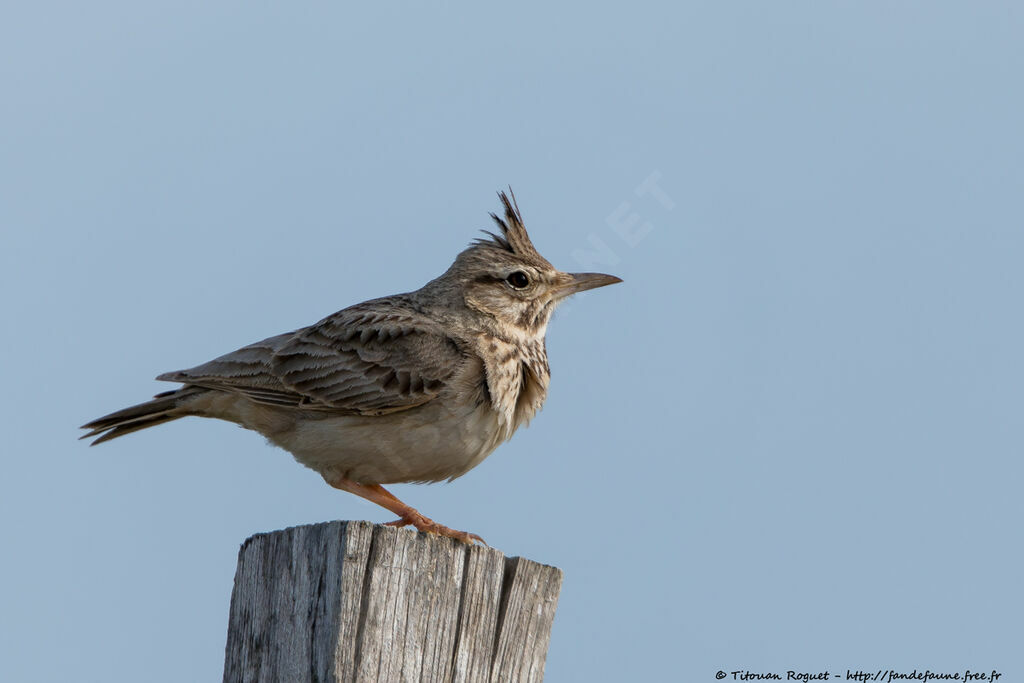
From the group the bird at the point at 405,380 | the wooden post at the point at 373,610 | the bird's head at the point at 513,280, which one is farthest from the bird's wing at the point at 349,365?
the wooden post at the point at 373,610

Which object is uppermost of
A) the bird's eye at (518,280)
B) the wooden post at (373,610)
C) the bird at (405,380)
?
the bird's eye at (518,280)

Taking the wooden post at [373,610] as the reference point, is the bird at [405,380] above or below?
above

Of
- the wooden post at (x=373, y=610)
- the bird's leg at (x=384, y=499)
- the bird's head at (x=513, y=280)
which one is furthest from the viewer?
the bird's head at (x=513, y=280)

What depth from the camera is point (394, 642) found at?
448 cm

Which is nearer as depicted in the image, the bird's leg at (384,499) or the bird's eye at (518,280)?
the bird's leg at (384,499)

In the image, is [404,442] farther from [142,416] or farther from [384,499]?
[142,416]

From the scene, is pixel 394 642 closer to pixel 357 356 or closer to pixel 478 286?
pixel 357 356

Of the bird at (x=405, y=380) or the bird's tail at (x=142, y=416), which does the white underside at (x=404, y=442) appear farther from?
the bird's tail at (x=142, y=416)

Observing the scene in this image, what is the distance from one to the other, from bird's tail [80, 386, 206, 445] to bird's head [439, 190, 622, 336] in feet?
7.70

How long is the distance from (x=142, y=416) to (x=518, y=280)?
3149 millimetres

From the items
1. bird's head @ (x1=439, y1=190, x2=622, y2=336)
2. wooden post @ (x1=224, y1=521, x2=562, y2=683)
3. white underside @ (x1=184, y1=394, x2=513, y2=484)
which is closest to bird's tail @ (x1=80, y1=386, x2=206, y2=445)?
white underside @ (x1=184, y1=394, x2=513, y2=484)

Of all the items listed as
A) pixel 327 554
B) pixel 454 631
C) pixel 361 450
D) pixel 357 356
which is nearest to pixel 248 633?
pixel 327 554

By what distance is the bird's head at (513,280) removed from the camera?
9023mm

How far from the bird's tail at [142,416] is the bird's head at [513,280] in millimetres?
2346
